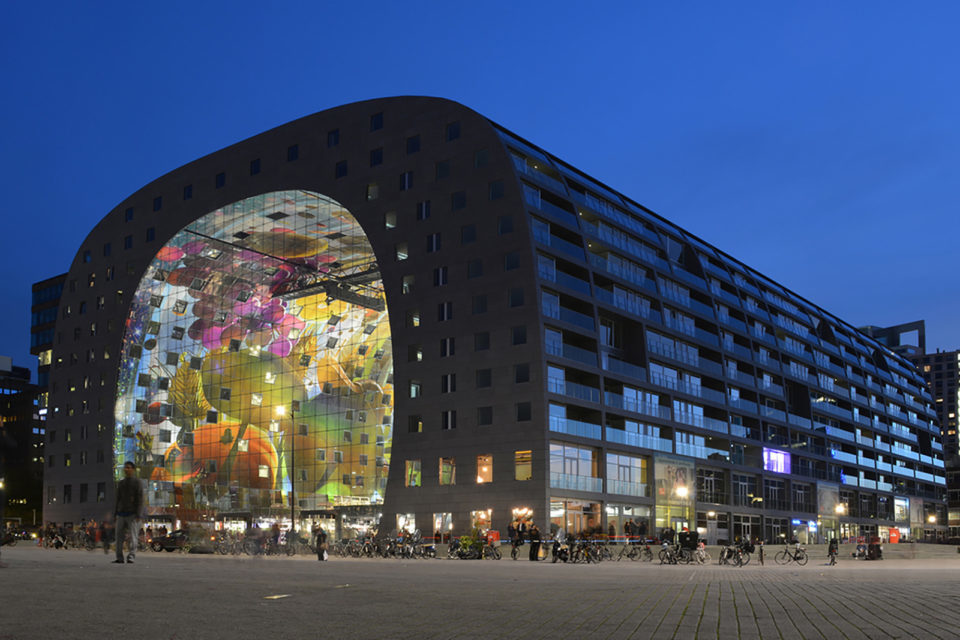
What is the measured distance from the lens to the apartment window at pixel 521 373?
2456 inches

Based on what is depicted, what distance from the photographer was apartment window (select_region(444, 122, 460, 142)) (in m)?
68.4

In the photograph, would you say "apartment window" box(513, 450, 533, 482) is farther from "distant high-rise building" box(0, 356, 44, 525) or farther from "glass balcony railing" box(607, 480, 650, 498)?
"distant high-rise building" box(0, 356, 44, 525)

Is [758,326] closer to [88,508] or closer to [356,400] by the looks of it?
[356,400]

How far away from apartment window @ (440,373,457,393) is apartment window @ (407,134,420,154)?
17.5 m

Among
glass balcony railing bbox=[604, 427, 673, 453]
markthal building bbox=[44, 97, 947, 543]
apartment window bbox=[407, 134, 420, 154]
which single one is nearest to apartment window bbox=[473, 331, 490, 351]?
markthal building bbox=[44, 97, 947, 543]

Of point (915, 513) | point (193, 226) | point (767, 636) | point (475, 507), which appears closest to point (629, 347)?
point (475, 507)

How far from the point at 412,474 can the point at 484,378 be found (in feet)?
29.2

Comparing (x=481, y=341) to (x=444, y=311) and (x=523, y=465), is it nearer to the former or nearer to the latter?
(x=444, y=311)

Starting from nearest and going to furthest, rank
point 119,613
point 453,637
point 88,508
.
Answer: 1. point 453,637
2. point 119,613
3. point 88,508

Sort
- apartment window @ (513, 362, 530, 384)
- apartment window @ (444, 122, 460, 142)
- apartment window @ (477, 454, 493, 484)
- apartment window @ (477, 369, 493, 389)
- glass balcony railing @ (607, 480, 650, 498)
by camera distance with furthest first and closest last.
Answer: apartment window @ (444, 122, 460, 142) < glass balcony railing @ (607, 480, 650, 498) < apartment window @ (477, 369, 493, 389) < apartment window @ (477, 454, 493, 484) < apartment window @ (513, 362, 530, 384)

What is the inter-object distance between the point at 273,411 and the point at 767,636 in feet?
259

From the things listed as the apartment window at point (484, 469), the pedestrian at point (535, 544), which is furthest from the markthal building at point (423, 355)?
the pedestrian at point (535, 544)

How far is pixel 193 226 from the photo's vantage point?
83.4 metres

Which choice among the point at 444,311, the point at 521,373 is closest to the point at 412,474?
the point at 521,373
